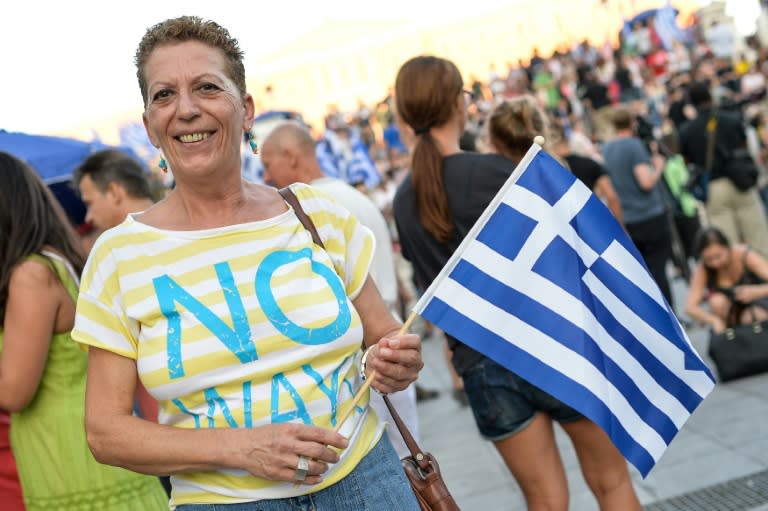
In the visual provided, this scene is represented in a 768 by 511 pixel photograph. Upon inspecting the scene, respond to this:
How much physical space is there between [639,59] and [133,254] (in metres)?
22.2

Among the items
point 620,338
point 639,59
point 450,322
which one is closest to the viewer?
point 450,322

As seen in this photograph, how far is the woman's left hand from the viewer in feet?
6.71

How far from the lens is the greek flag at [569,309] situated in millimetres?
2576

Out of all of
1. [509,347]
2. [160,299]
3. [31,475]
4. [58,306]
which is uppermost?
[160,299]

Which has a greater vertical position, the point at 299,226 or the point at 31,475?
the point at 299,226

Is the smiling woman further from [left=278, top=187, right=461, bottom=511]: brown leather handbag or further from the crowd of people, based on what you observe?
[left=278, top=187, right=461, bottom=511]: brown leather handbag

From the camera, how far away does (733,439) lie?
17.4 feet

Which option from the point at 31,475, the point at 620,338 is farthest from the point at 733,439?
the point at 31,475

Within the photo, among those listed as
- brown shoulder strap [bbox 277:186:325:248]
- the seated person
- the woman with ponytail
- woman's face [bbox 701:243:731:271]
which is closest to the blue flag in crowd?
the seated person

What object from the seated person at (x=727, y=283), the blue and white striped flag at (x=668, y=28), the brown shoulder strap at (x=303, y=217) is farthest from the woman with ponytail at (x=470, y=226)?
the blue and white striped flag at (x=668, y=28)

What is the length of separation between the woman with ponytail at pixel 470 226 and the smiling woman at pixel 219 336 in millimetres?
1124

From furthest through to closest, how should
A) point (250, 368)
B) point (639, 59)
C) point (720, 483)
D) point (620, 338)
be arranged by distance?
point (639, 59) < point (720, 483) < point (620, 338) < point (250, 368)

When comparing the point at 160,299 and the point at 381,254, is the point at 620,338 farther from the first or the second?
the point at 381,254

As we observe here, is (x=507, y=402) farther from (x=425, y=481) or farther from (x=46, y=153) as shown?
(x=46, y=153)
